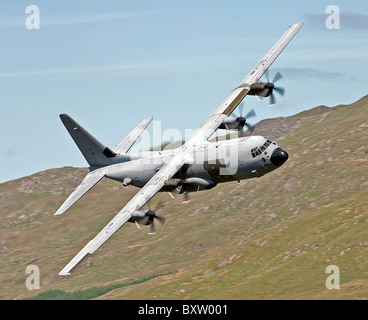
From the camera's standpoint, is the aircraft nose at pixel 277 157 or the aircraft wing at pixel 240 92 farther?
the aircraft wing at pixel 240 92

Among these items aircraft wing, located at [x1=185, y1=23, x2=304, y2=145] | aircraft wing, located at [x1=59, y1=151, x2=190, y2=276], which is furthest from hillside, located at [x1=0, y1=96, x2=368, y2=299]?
aircraft wing, located at [x1=59, y1=151, x2=190, y2=276]

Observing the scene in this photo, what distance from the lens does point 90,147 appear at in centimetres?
7138

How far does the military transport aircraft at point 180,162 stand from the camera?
5932cm

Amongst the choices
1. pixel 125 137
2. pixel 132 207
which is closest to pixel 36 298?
pixel 125 137

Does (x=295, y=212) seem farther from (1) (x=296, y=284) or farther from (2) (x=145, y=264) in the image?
(1) (x=296, y=284)

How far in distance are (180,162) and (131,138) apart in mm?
11770

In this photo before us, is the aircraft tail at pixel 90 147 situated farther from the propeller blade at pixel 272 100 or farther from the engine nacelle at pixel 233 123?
the propeller blade at pixel 272 100

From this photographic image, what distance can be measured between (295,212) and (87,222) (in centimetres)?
8209

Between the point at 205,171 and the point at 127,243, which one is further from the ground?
the point at 127,243

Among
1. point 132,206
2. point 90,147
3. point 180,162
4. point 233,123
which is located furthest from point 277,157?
point 90,147

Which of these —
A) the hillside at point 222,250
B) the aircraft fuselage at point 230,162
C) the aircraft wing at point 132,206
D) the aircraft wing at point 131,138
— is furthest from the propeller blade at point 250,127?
the hillside at point 222,250

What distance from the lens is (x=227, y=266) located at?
477 feet

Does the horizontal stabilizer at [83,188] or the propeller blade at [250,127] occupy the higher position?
the propeller blade at [250,127]

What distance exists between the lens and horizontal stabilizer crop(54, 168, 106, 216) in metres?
62.9
